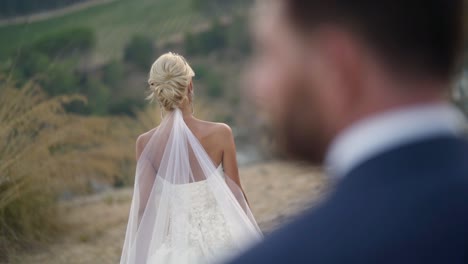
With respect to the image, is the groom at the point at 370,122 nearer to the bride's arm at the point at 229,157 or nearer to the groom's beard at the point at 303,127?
the groom's beard at the point at 303,127

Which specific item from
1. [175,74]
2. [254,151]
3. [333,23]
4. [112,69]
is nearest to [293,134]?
[333,23]

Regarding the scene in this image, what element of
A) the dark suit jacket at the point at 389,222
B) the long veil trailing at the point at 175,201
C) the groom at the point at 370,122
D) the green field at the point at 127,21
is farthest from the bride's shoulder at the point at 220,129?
the green field at the point at 127,21

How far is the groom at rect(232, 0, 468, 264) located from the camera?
0.82 metres

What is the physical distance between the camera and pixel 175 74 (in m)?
4.72

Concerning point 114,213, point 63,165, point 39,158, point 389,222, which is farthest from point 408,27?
point 114,213

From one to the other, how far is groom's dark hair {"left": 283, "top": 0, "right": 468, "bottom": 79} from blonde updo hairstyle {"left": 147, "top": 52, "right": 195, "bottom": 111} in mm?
3771

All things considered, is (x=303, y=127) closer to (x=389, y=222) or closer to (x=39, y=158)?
(x=389, y=222)

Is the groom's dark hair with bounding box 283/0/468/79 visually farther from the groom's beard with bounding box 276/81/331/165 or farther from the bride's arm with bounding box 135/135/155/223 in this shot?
the bride's arm with bounding box 135/135/155/223

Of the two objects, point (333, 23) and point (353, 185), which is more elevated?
point (333, 23)

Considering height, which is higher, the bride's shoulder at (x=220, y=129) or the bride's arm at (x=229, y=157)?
the bride's shoulder at (x=220, y=129)

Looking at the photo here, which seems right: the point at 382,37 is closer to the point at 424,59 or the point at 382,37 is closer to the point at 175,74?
the point at 424,59

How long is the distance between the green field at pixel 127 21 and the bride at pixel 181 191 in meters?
12.1

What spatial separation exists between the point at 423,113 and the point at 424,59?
90 mm

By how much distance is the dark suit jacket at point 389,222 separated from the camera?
→ 0.81 metres
